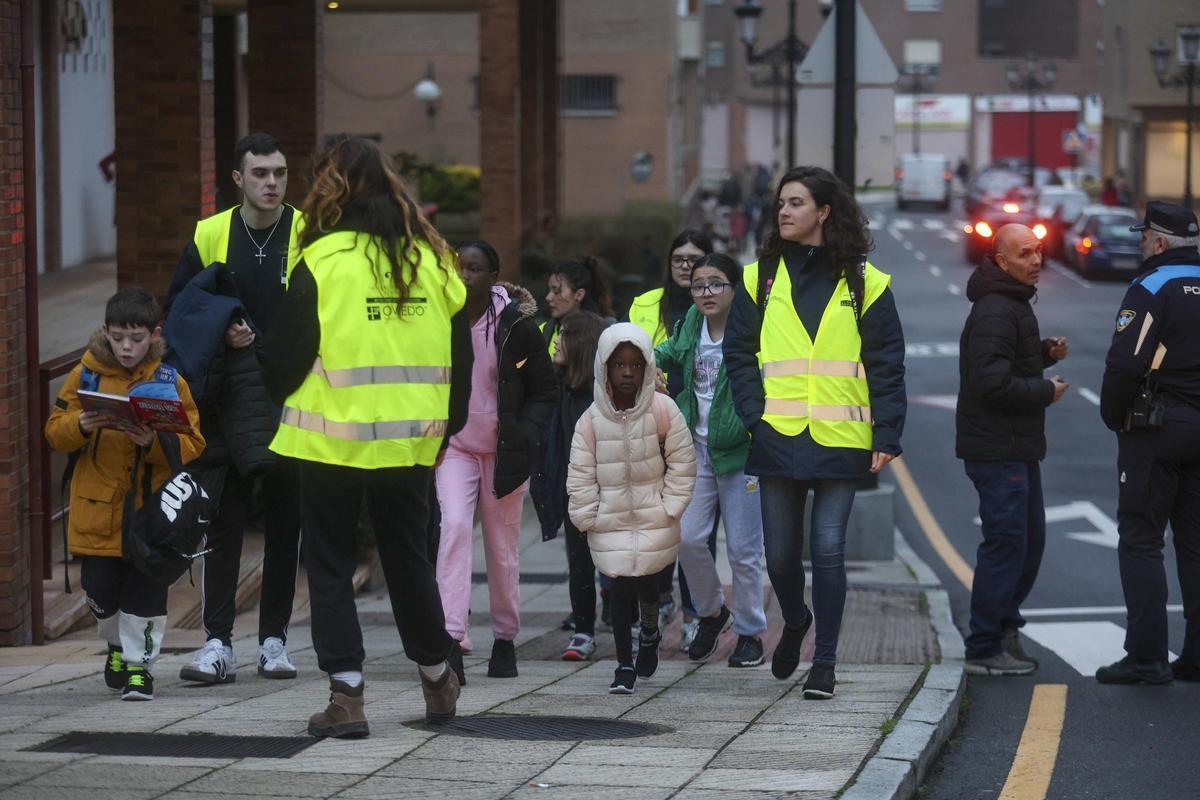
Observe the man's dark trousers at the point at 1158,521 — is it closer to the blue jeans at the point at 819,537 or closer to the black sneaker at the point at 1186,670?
the black sneaker at the point at 1186,670

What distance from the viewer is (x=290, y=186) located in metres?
15.2

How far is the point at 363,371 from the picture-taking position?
229 inches

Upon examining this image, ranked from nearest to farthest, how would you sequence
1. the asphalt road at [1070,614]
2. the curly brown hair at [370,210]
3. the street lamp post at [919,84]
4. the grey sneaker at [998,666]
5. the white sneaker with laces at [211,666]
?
the curly brown hair at [370,210] < the asphalt road at [1070,614] < the white sneaker with laces at [211,666] < the grey sneaker at [998,666] < the street lamp post at [919,84]

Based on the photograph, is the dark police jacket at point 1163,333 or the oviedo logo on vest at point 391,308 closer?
the oviedo logo on vest at point 391,308

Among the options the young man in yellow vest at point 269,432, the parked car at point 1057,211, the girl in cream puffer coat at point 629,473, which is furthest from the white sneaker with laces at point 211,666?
the parked car at point 1057,211

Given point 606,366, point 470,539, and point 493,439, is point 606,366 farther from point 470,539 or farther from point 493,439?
point 470,539

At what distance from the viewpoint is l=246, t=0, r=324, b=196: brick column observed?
585 inches

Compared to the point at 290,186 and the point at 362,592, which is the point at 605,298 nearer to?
the point at 362,592

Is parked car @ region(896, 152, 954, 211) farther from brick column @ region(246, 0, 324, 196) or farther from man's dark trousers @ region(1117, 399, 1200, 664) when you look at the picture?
man's dark trousers @ region(1117, 399, 1200, 664)

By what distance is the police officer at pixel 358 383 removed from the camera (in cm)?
584

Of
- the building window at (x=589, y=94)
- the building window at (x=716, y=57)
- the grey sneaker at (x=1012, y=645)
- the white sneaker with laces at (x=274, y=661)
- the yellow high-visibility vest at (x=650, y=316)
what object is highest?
the building window at (x=716, y=57)

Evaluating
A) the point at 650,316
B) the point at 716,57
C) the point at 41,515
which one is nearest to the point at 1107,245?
the point at 650,316

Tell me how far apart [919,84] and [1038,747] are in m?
89.7

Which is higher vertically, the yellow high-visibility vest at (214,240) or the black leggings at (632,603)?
the yellow high-visibility vest at (214,240)
